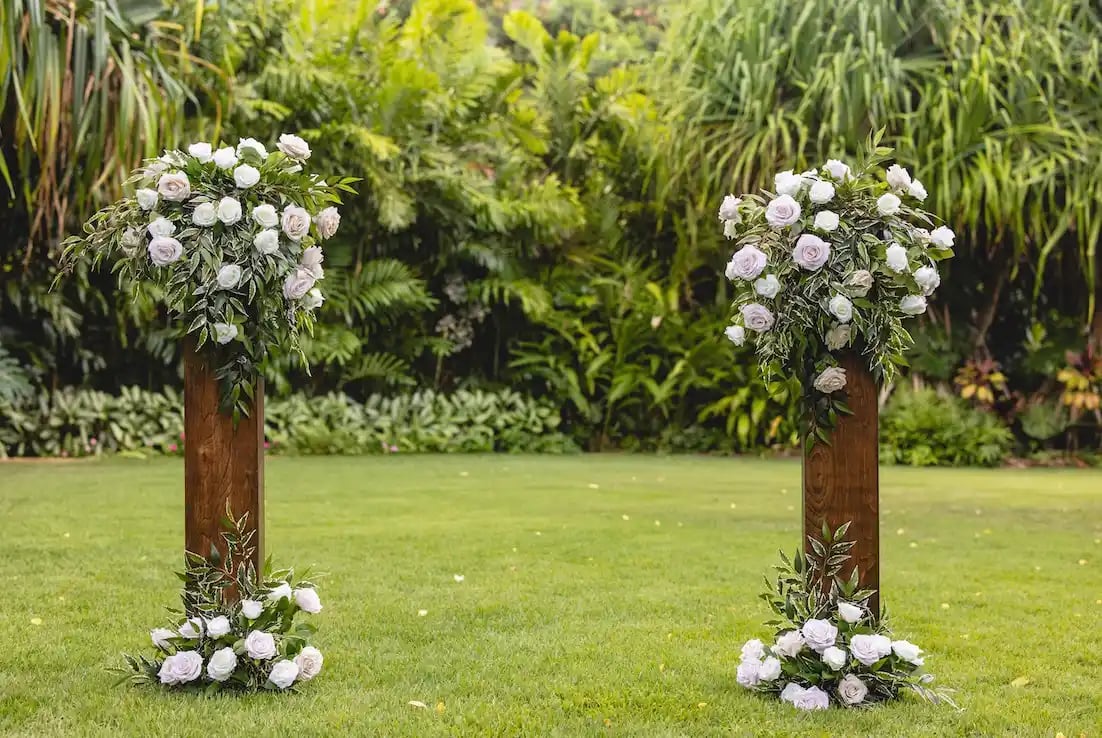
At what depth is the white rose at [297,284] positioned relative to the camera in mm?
2945

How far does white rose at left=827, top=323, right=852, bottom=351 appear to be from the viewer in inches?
112

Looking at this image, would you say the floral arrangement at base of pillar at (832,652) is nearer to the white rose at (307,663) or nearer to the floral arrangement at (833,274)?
the floral arrangement at (833,274)

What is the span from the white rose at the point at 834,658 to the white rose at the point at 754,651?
18 centimetres

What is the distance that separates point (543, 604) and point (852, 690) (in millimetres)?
1415

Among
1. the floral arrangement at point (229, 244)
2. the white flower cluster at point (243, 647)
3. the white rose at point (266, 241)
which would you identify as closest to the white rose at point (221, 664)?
the white flower cluster at point (243, 647)

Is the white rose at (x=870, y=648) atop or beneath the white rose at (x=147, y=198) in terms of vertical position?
beneath

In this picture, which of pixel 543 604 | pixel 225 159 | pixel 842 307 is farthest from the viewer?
pixel 543 604

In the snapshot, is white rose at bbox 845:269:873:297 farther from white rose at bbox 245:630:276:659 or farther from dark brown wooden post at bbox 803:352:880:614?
white rose at bbox 245:630:276:659

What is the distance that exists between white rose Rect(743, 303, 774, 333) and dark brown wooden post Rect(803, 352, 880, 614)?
221mm

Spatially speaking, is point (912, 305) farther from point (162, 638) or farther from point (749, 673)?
point (162, 638)

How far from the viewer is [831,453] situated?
115 inches

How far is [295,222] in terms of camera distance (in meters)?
2.89

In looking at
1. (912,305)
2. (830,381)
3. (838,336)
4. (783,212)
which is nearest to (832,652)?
(830,381)

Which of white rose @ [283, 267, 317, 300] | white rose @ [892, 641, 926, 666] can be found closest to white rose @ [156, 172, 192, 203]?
white rose @ [283, 267, 317, 300]
